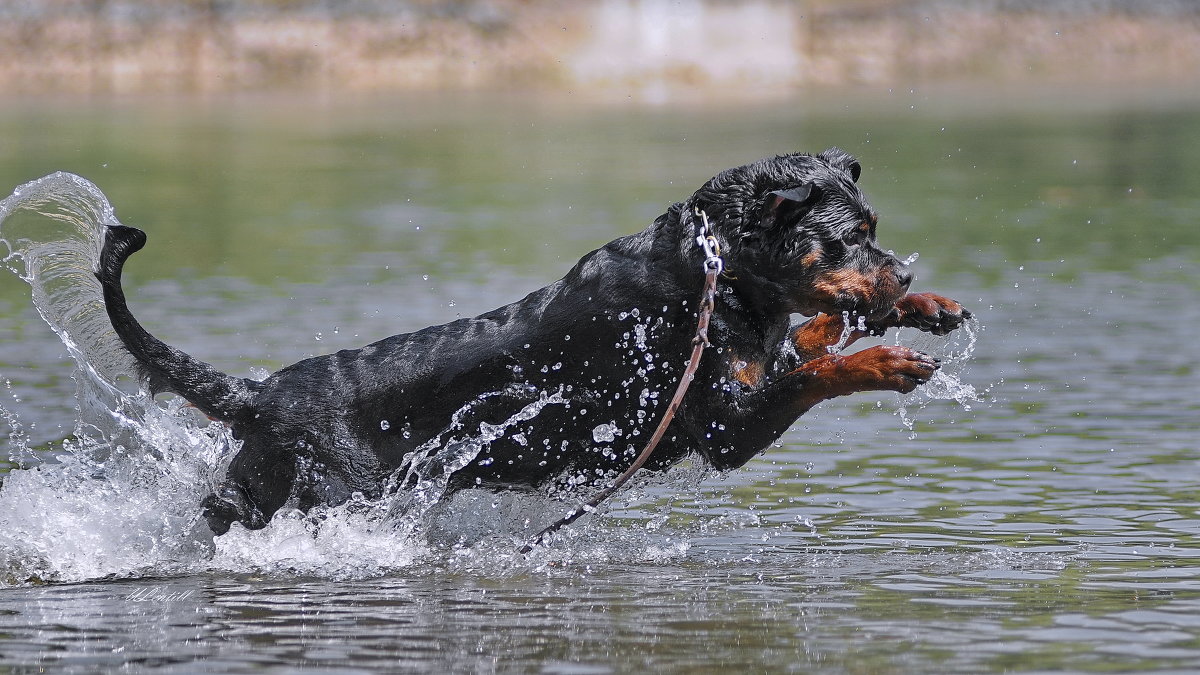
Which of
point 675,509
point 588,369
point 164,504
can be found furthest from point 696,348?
point 164,504

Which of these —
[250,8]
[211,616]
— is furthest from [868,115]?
[211,616]

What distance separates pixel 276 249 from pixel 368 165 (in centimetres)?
971

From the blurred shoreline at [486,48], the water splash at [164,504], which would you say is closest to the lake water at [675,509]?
the water splash at [164,504]

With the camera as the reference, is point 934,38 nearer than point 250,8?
No

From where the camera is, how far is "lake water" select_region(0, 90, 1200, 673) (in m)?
5.91

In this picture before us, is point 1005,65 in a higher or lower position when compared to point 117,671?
higher

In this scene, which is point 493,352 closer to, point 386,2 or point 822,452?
point 822,452

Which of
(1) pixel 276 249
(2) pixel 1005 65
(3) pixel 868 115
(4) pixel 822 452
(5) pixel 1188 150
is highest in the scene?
(2) pixel 1005 65

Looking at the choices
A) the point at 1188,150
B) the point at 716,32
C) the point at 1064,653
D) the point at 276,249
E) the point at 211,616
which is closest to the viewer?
the point at 1064,653

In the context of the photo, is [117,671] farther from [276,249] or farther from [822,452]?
[276,249]

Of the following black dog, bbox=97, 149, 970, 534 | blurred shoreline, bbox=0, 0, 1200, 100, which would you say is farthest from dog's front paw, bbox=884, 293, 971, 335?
blurred shoreline, bbox=0, 0, 1200, 100

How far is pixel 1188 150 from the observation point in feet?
89.9

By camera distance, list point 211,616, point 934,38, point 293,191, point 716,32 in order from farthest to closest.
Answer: point 934,38 < point 716,32 < point 293,191 < point 211,616

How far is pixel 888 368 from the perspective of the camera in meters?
6.53
